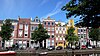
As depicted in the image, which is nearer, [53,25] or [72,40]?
[72,40]

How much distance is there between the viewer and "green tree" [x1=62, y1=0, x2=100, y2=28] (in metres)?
10.5

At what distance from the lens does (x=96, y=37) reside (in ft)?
276

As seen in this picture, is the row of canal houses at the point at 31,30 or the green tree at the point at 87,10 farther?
the row of canal houses at the point at 31,30

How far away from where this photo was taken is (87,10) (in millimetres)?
10711

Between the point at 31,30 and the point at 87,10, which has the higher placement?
the point at 87,10

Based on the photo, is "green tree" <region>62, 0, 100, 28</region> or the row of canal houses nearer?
"green tree" <region>62, 0, 100, 28</region>

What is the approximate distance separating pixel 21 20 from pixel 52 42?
16.1 meters

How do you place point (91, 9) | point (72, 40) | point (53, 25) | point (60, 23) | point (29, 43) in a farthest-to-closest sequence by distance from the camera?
point (60, 23)
point (53, 25)
point (29, 43)
point (72, 40)
point (91, 9)

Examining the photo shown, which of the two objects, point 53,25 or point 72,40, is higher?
point 53,25

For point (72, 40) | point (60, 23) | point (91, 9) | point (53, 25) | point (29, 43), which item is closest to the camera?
point (91, 9)

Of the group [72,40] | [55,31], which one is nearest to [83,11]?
[72,40]

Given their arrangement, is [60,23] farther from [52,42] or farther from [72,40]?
[72,40]

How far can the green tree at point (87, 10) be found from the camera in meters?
10.5

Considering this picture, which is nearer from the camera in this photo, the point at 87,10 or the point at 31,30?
the point at 87,10
